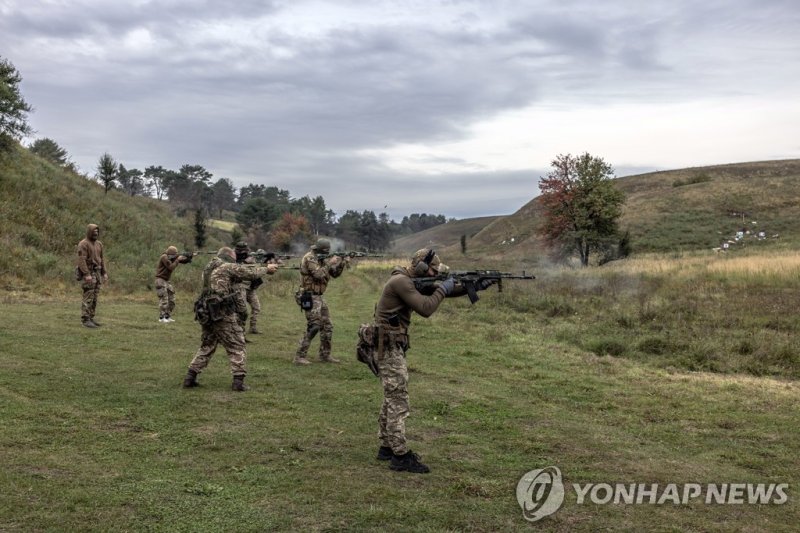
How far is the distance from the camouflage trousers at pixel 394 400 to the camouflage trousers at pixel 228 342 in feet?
12.2

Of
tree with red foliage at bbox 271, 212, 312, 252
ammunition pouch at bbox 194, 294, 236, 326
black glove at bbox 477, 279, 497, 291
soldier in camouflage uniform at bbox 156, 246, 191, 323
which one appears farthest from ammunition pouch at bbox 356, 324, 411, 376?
tree with red foliage at bbox 271, 212, 312, 252

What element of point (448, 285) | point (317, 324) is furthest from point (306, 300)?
point (448, 285)

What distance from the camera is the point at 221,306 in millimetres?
9195

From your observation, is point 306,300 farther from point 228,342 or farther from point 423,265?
point 423,265

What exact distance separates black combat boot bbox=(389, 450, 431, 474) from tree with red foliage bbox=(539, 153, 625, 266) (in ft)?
134

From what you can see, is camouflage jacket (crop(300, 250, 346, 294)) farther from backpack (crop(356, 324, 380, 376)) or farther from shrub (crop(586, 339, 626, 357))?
shrub (crop(586, 339, 626, 357))

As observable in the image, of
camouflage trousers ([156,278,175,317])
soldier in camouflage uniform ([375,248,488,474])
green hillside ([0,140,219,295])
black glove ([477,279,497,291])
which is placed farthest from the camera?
green hillside ([0,140,219,295])

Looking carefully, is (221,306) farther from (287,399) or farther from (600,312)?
(600,312)

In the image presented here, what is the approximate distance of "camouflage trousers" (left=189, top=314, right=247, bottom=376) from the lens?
30.6 ft

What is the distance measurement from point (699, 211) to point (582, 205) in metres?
30.4

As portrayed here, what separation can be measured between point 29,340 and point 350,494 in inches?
397

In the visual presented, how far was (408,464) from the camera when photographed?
6203mm

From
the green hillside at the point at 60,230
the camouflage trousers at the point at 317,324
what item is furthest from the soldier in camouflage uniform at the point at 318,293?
the green hillside at the point at 60,230

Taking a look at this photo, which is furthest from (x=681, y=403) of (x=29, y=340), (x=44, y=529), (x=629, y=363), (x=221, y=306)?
(x=29, y=340)
